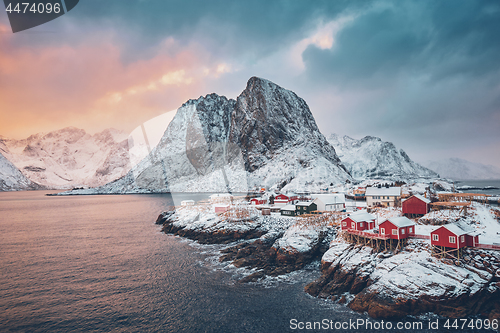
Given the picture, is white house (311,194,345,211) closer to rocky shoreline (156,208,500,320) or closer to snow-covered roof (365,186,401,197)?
snow-covered roof (365,186,401,197)

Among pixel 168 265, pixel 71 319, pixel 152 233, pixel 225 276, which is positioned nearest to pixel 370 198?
pixel 225 276

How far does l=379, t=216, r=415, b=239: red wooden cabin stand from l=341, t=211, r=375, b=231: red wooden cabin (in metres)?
3.47

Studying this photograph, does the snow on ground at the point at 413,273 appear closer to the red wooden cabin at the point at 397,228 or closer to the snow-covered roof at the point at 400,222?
the red wooden cabin at the point at 397,228

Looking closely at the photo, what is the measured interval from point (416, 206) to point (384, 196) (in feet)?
57.2

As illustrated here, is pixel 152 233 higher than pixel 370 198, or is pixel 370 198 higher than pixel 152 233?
pixel 370 198

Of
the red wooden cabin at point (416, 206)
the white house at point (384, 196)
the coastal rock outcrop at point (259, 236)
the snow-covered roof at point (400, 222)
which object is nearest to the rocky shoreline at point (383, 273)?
the coastal rock outcrop at point (259, 236)

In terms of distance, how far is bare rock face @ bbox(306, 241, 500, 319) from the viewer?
2272 cm

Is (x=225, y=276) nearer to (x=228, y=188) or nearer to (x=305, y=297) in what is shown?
(x=305, y=297)

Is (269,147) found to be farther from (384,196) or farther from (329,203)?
(329,203)

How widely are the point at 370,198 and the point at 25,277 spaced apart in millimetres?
69081

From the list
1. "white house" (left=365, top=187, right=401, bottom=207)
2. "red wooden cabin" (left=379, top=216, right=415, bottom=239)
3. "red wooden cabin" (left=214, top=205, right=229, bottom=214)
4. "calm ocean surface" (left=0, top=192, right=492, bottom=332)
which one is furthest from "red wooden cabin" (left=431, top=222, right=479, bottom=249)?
"red wooden cabin" (left=214, top=205, right=229, bottom=214)

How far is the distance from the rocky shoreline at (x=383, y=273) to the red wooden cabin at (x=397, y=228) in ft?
4.93

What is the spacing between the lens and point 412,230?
33.5m

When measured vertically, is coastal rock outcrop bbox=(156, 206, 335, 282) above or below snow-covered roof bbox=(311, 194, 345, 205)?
below
